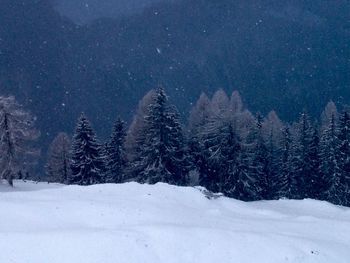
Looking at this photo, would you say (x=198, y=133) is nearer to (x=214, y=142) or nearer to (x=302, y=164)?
(x=214, y=142)

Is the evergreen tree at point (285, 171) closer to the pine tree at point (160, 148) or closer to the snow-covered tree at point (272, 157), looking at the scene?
the snow-covered tree at point (272, 157)

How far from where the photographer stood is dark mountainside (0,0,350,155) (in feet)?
334

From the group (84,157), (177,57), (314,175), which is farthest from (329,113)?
(177,57)

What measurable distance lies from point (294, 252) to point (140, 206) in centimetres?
678

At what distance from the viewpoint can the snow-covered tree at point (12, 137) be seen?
3169cm

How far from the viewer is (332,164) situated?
133 feet

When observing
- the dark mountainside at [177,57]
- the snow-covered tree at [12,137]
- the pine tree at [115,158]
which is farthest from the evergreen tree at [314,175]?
the dark mountainside at [177,57]

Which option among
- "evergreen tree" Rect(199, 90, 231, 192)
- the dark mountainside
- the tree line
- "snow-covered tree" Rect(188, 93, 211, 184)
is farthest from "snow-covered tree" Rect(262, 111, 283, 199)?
the dark mountainside

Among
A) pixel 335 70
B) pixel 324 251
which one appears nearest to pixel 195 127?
pixel 324 251

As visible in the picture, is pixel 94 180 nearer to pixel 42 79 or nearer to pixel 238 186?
pixel 238 186

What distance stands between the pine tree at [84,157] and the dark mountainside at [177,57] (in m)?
51.1

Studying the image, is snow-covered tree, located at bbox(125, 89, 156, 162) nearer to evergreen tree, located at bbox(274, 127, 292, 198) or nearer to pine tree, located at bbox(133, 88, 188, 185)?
pine tree, located at bbox(133, 88, 188, 185)

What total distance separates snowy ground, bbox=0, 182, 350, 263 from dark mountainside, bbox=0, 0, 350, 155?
237 feet

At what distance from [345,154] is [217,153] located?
1155cm
